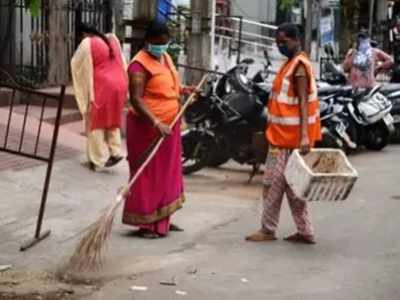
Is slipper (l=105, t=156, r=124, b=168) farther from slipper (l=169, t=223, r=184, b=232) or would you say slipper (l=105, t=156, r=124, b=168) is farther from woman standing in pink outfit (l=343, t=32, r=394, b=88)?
woman standing in pink outfit (l=343, t=32, r=394, b=88)

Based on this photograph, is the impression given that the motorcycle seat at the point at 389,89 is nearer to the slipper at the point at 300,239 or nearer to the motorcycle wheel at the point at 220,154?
the motorcycle wheel at the point at 220,154

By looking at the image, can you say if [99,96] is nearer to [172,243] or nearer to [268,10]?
[172,243]

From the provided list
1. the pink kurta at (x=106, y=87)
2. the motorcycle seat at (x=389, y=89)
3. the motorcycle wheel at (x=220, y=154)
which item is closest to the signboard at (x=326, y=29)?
the motorcycle seat at (x=389, y=89)

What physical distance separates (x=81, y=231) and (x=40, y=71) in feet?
24.8

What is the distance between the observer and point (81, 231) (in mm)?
7852

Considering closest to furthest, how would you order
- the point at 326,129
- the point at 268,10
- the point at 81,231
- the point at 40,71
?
the point at 81,231 < the point at 326,129 < the point at 40,71 < the point at 268,10

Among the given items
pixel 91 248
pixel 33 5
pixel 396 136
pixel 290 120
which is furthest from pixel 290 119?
pixel 396 136

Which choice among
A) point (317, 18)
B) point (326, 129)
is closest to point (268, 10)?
point (317, 18)

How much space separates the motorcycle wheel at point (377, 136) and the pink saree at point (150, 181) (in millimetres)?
6444

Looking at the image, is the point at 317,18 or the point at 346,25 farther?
the point at 346,25

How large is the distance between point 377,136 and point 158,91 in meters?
6.73

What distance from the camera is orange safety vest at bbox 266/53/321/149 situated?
24.2ft

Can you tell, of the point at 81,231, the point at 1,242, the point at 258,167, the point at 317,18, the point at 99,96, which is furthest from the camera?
the point at 317,18

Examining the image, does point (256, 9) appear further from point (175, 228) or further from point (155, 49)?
point (155, 49)
